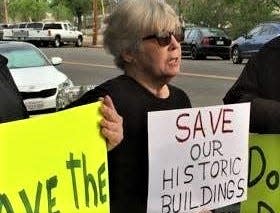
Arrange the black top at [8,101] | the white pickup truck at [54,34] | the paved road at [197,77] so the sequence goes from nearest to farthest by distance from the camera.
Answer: the black top at [8,101], the paved road at [197,77], the white pickup truck at [54,34]

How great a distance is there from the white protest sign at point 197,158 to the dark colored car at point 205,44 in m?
25.5

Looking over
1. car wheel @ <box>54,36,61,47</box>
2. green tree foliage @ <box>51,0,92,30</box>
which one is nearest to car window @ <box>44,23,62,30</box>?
car wheel @ <box>54,36,61,47</box>

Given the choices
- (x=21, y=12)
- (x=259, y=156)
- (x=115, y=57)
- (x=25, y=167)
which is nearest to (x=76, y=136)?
(x=25, y=167)

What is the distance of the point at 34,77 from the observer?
41.1 ft

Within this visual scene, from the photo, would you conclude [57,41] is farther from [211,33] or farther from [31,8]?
[31,8]

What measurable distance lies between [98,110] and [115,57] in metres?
0.37

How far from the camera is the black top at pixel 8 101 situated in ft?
8.56

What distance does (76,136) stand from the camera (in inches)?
101

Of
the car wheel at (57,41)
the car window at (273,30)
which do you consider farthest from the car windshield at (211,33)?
the car wheel at (57,41)

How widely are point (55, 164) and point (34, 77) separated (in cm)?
1022

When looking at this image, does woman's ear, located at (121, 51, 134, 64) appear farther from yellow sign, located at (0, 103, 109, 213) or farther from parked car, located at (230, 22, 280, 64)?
parked car, located at (230, 22, 280, 64)

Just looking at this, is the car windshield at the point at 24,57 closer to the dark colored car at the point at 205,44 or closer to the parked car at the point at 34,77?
the parked car at the point at 34,77

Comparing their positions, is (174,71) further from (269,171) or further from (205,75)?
(205,75)

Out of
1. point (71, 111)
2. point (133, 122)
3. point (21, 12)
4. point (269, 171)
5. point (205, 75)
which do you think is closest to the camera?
point (71, 111)
